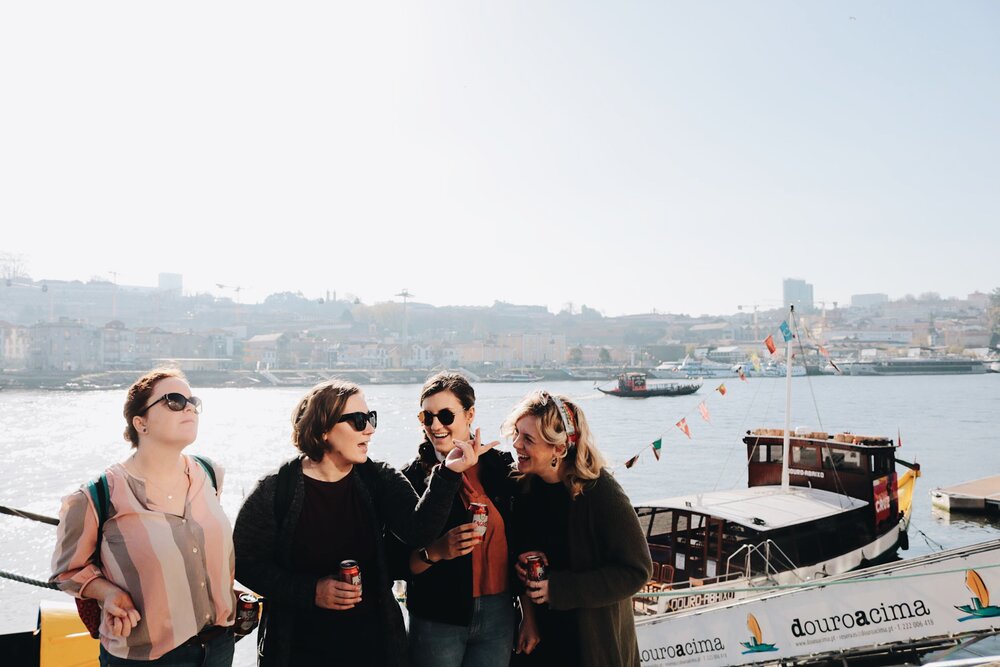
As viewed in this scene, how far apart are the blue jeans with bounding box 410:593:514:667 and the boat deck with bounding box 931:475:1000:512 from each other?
1988cm

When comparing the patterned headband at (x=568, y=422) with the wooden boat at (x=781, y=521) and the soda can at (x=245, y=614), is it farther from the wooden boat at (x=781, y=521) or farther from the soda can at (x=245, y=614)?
the wooden boat at (x=781, y=521)

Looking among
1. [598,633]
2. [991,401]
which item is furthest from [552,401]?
[991,401]

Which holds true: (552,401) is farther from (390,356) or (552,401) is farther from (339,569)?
(390,356)

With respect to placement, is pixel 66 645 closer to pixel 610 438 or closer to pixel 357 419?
pixel 357 419

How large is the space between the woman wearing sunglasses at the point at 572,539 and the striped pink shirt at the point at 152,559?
2.36ft

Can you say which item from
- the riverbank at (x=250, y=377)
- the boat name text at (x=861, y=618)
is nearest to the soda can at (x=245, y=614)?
the boat name text at (x=861, y=618)

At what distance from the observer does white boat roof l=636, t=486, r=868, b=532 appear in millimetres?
7648

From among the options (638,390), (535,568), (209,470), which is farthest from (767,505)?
(638,390)

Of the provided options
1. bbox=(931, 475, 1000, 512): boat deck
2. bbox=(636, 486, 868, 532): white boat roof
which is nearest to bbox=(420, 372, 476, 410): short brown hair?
bbox=(636, 486, 868, 532): white boat roof

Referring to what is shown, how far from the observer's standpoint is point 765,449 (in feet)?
34.7

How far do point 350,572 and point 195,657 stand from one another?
0.41 m

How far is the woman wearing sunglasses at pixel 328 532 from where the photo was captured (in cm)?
184

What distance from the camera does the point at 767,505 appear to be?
27.8ft

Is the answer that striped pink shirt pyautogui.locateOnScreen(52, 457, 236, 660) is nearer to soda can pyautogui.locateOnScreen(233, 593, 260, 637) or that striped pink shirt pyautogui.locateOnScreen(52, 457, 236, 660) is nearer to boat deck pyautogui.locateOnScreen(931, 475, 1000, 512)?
soda can pyautogui.locateOnScreen(233, 593, 260, 637)
